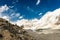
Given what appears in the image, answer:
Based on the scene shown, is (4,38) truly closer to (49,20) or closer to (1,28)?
(1,28)

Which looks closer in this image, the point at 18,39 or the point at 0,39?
the point at 0,39

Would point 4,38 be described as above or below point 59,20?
below

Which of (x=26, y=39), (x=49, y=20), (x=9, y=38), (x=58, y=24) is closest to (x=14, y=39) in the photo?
(x=9, y=38)

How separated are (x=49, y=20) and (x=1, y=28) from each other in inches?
3572

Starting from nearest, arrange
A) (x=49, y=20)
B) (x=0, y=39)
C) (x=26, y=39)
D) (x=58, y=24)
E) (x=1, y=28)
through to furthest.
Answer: (x=0, y=39) < (x=1, y=28) < (x=26, y=39) < (x=58, y=24) < (x=49, y=20)

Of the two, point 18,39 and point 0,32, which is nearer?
point 0,32

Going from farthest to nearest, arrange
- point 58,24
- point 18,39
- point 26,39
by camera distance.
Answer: point 58,24 < point 26,39 < point 18,39

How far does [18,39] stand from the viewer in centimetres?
1602

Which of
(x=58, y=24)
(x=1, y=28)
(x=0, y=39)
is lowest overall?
(x=0, y=39)

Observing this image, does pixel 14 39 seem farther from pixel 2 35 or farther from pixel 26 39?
pixel 26 39

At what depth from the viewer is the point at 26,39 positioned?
1844 centimetres

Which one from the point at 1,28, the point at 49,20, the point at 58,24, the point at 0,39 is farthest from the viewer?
the point at 49,20

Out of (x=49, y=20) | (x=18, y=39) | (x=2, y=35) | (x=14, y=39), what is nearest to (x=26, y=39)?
(x=18, y=39)

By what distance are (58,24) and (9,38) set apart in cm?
7831
